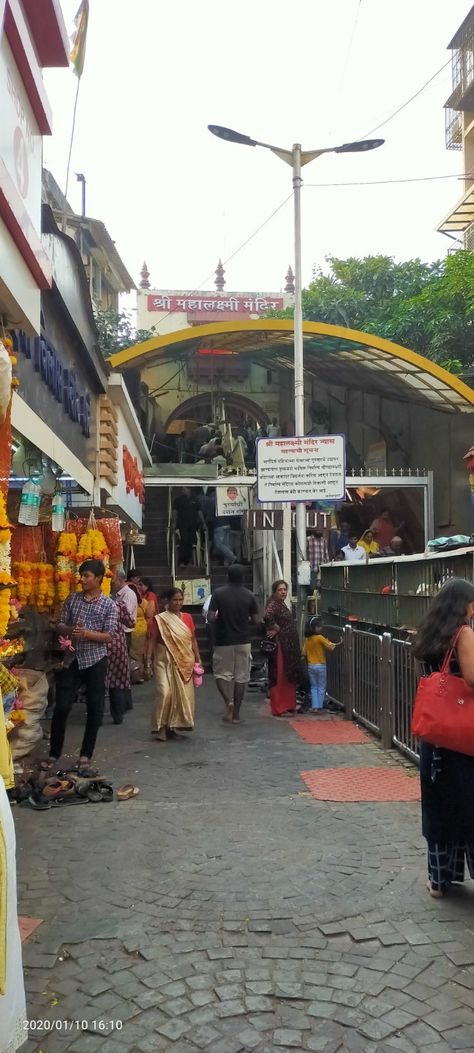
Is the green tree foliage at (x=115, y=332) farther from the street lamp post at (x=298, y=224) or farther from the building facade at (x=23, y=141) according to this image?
the building facade at (x=23, y=141)

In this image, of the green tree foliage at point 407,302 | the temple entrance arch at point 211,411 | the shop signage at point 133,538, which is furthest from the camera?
the temple entrance arch at point 211,411

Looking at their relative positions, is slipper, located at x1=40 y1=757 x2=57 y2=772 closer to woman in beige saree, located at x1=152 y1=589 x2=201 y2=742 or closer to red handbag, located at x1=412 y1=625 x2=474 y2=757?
woman in beige saree, located at x1=152 y1=589 x2=201 y2=742

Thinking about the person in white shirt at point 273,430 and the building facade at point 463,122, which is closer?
the person in white shirt at point 273,430

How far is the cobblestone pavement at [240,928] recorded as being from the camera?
2666 millimetres

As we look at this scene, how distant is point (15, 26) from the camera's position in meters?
3.43

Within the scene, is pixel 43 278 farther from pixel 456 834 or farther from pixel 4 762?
pixel 456 834

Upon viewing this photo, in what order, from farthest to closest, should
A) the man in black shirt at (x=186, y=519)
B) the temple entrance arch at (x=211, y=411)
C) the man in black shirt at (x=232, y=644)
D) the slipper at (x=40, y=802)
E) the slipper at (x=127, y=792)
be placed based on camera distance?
the temple entrance arch at (x=211, y=411) < the man in black shirt at (x=186, y=519) < the man in black shirt at (x=232, y=644) < the slipper at (x=127, y=792) < the slipper at (x=40, y=802)

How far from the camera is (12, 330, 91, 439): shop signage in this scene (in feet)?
17.2

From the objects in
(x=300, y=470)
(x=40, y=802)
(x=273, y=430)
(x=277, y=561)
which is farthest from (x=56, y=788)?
(x=273, y=430)

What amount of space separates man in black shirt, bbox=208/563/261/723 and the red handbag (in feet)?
16.6

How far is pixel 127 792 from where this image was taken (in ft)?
17.9

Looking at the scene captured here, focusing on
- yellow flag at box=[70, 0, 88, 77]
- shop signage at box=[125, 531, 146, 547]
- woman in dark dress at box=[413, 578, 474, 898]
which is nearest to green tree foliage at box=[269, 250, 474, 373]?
shop signage at box=[125, 531, 146, 547]

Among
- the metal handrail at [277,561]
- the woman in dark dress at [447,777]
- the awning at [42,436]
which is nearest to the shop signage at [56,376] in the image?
the awning at [42,436]
